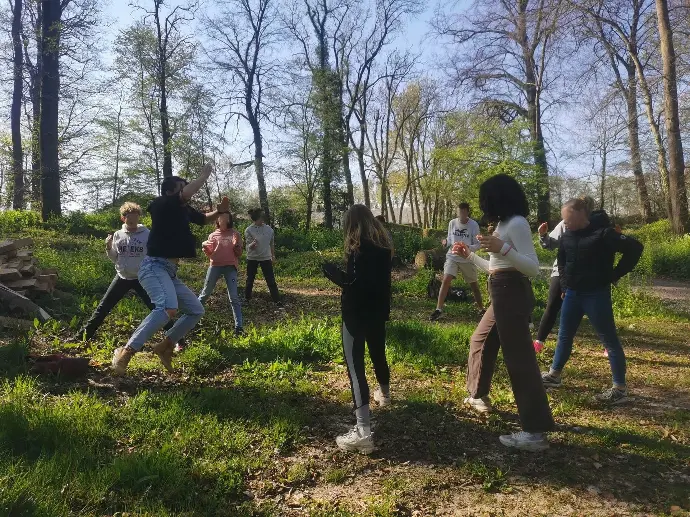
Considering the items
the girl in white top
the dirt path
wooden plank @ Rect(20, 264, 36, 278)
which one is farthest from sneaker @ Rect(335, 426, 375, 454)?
the dirt path

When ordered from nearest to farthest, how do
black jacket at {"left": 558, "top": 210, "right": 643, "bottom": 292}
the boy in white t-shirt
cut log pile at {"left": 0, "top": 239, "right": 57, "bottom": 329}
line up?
1. black jacket at {"left": 558, "top": 210, "right": 643, "bottom": 292}
2. cut log pile at {"left": 0, "top": 239, "right": 57, "bottom": 329}
3. the boy in white t-shirt

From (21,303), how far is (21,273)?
0.97 metres

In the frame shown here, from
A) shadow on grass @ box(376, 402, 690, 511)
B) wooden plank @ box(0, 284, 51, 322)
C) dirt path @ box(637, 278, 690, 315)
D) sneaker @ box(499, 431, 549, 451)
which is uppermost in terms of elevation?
wooden plank @ box(0, 284, 51, 322)

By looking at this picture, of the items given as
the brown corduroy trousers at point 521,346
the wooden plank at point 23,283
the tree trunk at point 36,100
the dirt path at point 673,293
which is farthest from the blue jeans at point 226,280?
the tree trunk at point 36,100

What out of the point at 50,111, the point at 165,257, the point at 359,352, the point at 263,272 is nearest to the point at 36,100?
the point at 50,111

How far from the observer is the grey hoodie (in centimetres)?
533

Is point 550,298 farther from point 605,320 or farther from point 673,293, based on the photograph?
point 673,293

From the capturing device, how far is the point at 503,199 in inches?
132

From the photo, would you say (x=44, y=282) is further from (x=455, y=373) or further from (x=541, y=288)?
(x=541, y=288)

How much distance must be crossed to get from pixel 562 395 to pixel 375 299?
2.34m

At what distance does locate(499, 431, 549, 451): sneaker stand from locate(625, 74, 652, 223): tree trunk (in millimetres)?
16282

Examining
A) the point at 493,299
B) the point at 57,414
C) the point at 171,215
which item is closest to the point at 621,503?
the point at 493,299

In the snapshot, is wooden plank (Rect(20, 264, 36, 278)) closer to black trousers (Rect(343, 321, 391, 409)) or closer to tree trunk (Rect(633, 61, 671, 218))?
black trousers (Rect(343, 321, 391, 409))

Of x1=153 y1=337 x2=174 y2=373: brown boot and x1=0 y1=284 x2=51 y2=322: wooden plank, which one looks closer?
x1=153 y1=337 x2=174 y2=373: brown boot
